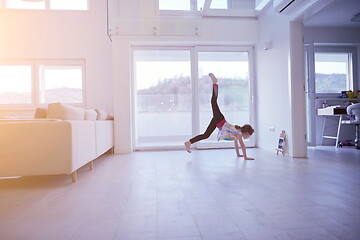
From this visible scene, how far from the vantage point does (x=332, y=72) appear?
542 centimetres

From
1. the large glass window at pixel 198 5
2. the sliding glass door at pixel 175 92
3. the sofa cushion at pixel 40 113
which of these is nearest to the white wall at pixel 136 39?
the large glass window at pixel 198 5

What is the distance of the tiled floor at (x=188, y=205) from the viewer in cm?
124

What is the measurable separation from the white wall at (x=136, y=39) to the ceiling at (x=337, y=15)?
3.62 ft

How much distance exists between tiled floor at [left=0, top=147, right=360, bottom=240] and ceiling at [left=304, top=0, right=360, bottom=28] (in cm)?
265

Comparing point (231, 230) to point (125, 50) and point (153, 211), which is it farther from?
point (125, 50)

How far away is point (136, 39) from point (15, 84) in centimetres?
260

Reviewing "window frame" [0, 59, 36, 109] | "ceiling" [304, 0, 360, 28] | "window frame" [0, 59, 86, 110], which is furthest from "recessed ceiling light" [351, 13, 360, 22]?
"window frame" [0, 59, 36, 109]

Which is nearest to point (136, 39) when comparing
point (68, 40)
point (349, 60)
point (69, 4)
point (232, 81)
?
point (68, 40)

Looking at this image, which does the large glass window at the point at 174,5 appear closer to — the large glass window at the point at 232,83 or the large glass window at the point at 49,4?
the large glass window at the point at 232,83

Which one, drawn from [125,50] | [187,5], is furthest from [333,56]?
[125,50]

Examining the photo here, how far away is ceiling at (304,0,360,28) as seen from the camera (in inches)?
158

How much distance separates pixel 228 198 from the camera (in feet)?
5.77

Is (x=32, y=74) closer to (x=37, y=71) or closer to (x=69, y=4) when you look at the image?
(x=37, y=71)

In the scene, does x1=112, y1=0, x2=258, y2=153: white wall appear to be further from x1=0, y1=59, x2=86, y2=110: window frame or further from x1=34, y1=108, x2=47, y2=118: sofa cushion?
x1=34, y1=108, x2=47, y2=118: sofa cushion
